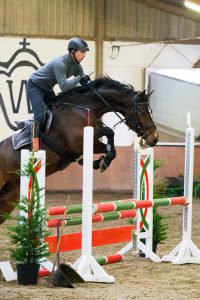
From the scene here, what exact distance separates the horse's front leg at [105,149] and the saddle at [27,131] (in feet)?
1.83

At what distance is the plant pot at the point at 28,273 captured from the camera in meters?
7.18

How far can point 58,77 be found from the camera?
30.4 ft

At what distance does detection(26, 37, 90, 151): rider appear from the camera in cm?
929

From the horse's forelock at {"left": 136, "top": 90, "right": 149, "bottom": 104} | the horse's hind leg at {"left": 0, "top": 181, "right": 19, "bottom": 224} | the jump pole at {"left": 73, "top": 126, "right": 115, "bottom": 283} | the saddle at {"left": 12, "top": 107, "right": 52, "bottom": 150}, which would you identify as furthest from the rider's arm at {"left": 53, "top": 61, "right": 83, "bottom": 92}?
the jump pole at {"left": 73, "top": 126, "right": 115, "bottom": 283}

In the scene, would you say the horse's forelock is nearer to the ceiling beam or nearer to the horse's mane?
the horse's mane

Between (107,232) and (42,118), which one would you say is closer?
(107,232)

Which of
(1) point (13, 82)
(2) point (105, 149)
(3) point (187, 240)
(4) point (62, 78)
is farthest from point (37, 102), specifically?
(1) point (13, 82)

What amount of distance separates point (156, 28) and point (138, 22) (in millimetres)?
409

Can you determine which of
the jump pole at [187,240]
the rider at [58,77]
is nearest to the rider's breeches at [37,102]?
the rider at [58,77]

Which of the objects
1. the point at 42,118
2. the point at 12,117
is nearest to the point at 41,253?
the point at 42,118

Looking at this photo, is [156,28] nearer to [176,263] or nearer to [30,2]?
[30,2]

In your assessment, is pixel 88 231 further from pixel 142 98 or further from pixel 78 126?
pixel 142 98

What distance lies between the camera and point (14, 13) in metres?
18.4

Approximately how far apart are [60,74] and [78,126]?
0.61 meters
